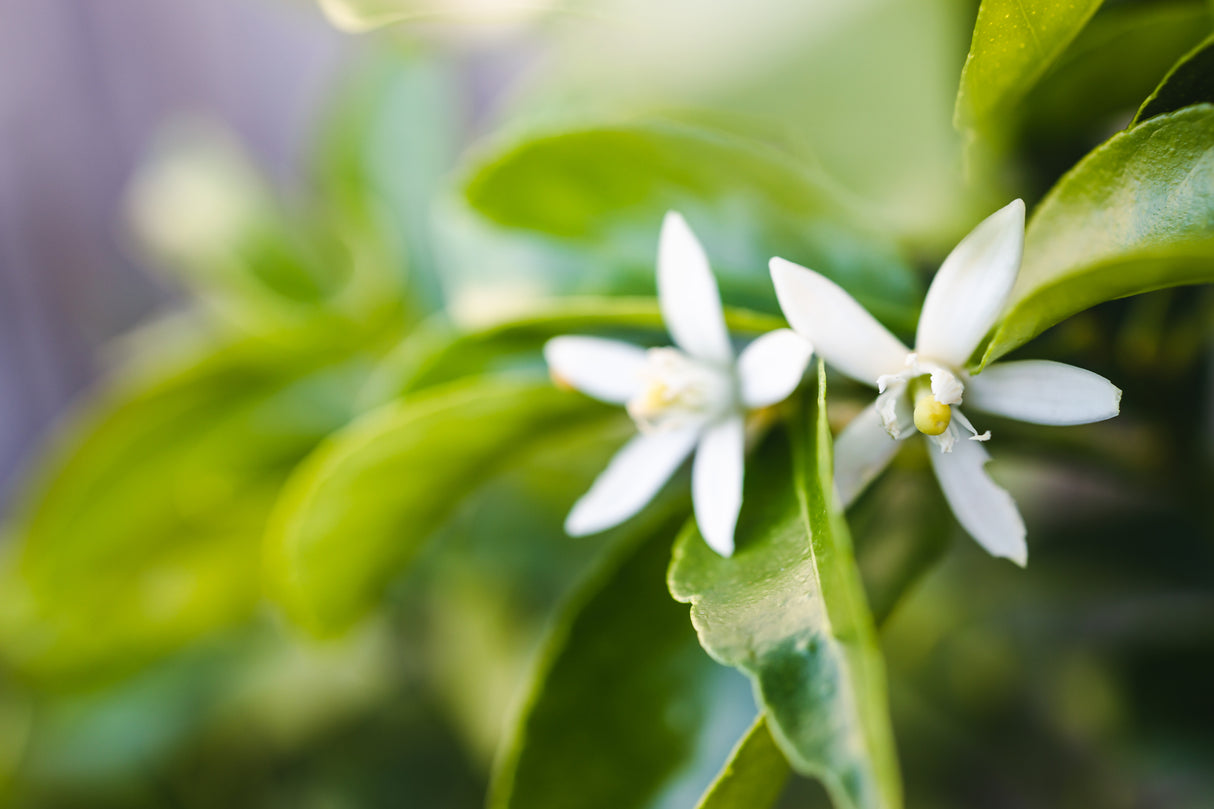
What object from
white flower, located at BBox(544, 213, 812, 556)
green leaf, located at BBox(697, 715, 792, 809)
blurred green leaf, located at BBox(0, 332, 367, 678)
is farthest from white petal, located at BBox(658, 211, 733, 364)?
blurred green leaf, located at BBox(0, 332, 367, 678)

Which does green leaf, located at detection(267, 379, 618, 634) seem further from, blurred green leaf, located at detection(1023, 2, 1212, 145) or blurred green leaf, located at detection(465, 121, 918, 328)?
blurred green leaf, located at detection(1023, 2, 1212, 145)

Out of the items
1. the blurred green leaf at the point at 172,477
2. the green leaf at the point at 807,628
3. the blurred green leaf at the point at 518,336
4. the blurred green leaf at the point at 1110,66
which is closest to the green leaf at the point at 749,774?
the green leaf at the point at 807,628

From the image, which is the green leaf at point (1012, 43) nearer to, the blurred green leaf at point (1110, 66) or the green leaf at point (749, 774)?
the blurred green leaf at point (1110, 66)

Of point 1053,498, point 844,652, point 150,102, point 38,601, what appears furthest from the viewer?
point 150,102

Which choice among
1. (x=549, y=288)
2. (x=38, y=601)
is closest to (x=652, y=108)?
(x=549, y=288)

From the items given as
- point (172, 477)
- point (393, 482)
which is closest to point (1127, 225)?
point (393, 482)

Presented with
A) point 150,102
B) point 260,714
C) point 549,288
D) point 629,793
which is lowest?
point 260,714

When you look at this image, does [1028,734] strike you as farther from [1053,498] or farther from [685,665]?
[685,665]
